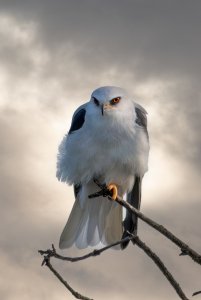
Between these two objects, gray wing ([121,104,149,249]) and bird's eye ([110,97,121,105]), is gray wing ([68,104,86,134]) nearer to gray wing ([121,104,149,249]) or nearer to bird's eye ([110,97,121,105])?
bird's eye ([110,97,121,105])

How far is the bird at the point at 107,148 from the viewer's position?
6.12 m

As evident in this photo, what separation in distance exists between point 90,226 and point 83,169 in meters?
1.17

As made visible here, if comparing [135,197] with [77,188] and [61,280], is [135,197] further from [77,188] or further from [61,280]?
[61,280]

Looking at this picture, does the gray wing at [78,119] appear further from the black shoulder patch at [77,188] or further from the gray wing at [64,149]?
the black shoulder patch at [77,188]

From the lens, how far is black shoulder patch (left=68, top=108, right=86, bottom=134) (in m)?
6.42

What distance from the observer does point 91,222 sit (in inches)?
284

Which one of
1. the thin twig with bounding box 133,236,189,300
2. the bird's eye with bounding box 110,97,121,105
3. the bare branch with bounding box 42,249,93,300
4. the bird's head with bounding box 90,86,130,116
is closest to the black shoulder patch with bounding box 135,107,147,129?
the bird's head with bounding box 90,86,130,116

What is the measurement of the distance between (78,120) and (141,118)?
2.46 ft

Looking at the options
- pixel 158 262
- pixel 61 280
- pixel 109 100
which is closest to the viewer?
pixel 158 262

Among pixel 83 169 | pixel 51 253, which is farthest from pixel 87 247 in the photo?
pixel 51 253

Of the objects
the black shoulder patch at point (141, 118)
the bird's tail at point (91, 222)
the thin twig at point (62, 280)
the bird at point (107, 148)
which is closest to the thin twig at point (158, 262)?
the thin twig at point (62, 280)

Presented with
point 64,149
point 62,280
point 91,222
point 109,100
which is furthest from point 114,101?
point 62,280

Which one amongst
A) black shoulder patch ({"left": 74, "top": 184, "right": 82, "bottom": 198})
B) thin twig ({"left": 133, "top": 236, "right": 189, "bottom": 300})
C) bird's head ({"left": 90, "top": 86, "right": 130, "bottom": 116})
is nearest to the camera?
thin twig ({"left": 133, "top": 236, "right": 189, "bottom": 300})

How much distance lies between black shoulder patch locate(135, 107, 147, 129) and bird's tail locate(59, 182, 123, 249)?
1.00 m
